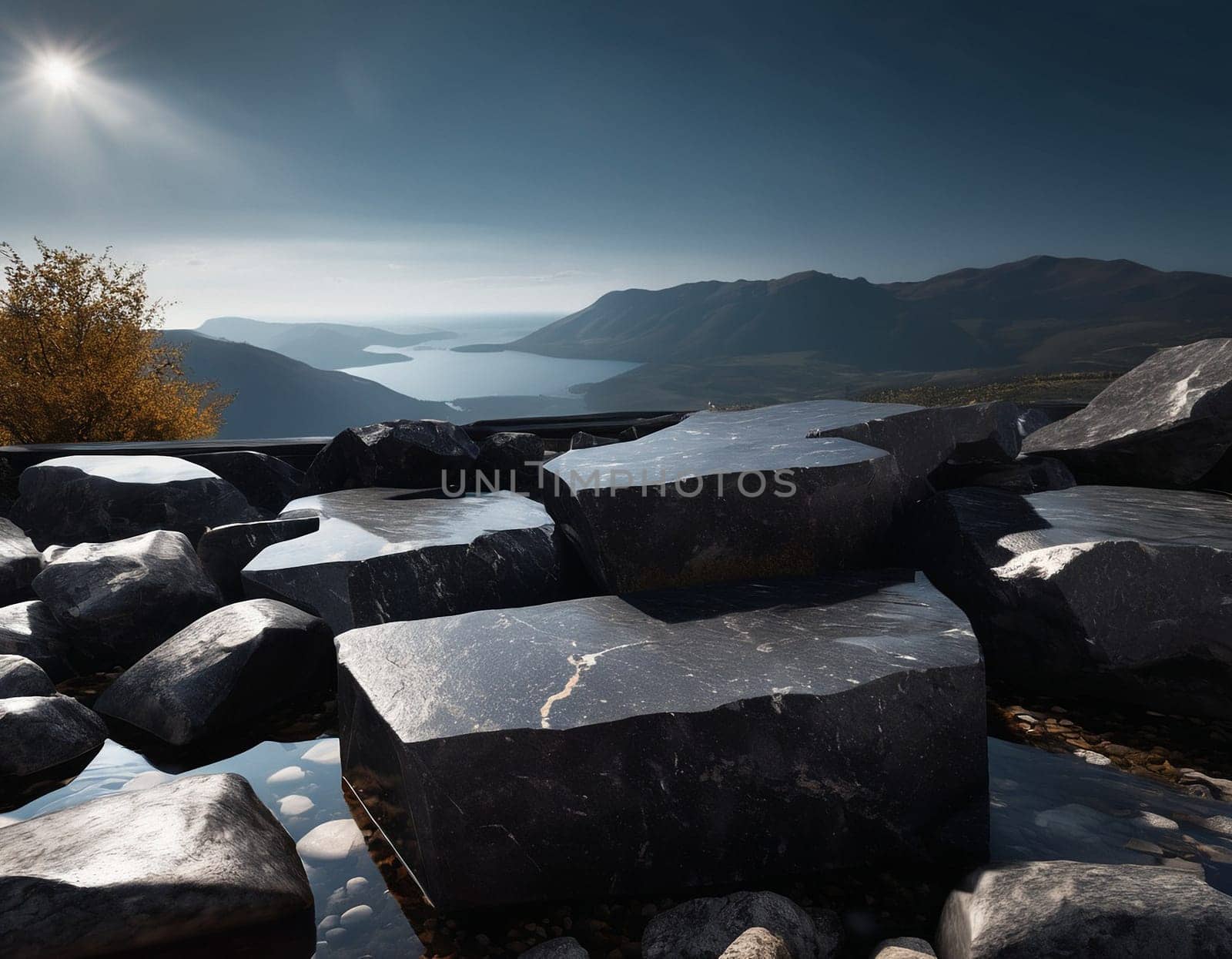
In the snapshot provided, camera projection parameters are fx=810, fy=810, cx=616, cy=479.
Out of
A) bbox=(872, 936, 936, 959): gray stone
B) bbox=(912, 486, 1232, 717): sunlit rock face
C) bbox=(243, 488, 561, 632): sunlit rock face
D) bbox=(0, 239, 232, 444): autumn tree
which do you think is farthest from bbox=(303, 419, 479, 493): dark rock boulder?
bbox=(0, 239, 232, 444): autumn tree

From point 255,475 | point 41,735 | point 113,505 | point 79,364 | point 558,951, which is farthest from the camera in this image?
point 79,364

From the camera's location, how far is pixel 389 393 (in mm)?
166875

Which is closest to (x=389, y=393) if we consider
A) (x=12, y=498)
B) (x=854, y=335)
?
(x=854, y=335)

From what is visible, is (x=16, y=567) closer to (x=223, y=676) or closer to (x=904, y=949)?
(x=223, y=676)

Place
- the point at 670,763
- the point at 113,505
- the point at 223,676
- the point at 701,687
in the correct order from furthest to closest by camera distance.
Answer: the point at 113,505
the point at 223,676
the point at 701,687
the point at 670,763

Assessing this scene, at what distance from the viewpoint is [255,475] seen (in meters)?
6.66

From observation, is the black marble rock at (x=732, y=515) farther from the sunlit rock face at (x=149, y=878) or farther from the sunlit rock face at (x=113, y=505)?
the sunlit rock face at (x=113, y=505)

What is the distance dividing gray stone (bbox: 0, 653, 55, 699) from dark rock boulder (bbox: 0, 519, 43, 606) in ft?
4.24

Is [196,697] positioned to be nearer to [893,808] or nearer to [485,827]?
[485,827]

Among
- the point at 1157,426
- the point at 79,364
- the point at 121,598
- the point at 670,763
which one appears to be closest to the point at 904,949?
the point at 670,763

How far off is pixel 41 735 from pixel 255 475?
12.4 feet

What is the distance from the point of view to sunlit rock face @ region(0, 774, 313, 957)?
197 cm

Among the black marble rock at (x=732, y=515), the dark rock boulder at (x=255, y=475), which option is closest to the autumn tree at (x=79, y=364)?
the dark rock boulder at (x=255, y=475)

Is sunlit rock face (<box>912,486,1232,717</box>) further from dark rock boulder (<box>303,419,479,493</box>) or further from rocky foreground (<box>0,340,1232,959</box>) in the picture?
dark rock boulder (<box>303,419,479,493</box>)
